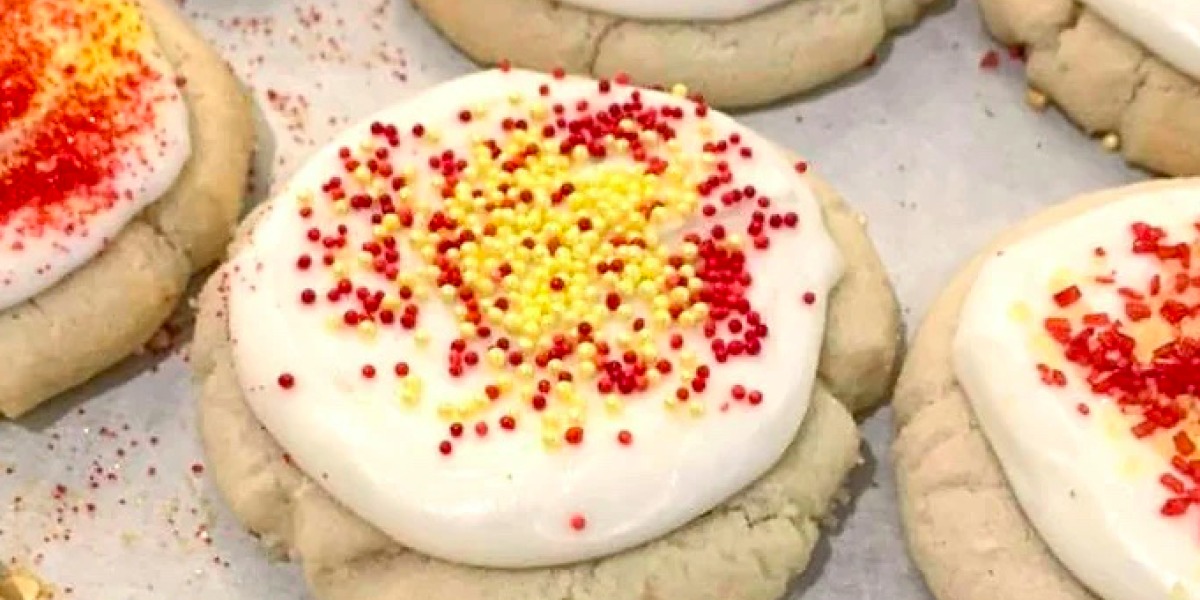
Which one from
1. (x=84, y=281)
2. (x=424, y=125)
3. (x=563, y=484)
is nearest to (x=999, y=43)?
(x=424, y=125)

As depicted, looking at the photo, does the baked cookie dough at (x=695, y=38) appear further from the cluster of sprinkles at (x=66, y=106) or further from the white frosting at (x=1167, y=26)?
the cluster of sprinkles at (x=66, y=106)

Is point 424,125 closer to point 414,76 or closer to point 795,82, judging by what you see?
point 414,76

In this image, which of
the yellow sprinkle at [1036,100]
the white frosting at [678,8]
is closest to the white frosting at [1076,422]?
the yellow sprinkle at [1036,100]

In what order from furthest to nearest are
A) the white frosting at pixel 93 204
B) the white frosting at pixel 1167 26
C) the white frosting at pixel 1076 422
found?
the white frosting at pixel 1167 26 → the white frosting at pixel 93 204 → the white frosting at pixel 1076 422

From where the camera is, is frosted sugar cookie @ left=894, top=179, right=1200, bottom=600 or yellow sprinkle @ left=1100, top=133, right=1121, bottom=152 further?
yellow sprinkle @ left=1100, top=133, right=1121, bottom=152

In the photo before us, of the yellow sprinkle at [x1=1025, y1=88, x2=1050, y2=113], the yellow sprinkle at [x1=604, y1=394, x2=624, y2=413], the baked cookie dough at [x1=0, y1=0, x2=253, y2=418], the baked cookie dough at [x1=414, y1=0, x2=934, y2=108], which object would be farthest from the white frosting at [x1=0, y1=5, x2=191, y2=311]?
the yellow sprinkle at [x1=1025, y1=88, x2=1050, y2=113]

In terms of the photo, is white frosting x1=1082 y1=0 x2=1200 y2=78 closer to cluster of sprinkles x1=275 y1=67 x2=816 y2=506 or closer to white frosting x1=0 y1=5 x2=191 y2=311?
cluster of sprinkles x1=275 y1=67 x2=816 y2=506

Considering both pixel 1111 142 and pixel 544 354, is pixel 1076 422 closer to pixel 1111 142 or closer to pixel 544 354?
pixel 544 354
